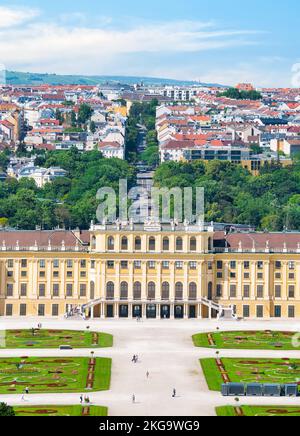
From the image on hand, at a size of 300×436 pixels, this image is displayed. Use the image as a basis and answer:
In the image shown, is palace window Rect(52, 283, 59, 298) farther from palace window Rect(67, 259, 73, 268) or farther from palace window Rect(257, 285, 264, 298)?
palace window Rect(257, 285, 264, 298)

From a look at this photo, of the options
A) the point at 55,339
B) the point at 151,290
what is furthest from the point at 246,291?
the point at 55,339

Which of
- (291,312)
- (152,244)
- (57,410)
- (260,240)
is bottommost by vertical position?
(57,410)

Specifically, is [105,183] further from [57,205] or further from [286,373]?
[286,373]

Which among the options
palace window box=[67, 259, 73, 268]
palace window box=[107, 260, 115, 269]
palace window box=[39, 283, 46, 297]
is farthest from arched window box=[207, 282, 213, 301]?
palace window box=[39, 283, 46, 297]

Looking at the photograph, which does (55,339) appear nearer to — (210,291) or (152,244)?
(152,244)


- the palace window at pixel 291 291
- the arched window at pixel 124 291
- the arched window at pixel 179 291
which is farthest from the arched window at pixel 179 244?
the palace window at pixel 291 291

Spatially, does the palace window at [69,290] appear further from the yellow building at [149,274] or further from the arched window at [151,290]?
the arched window at [151,290]
